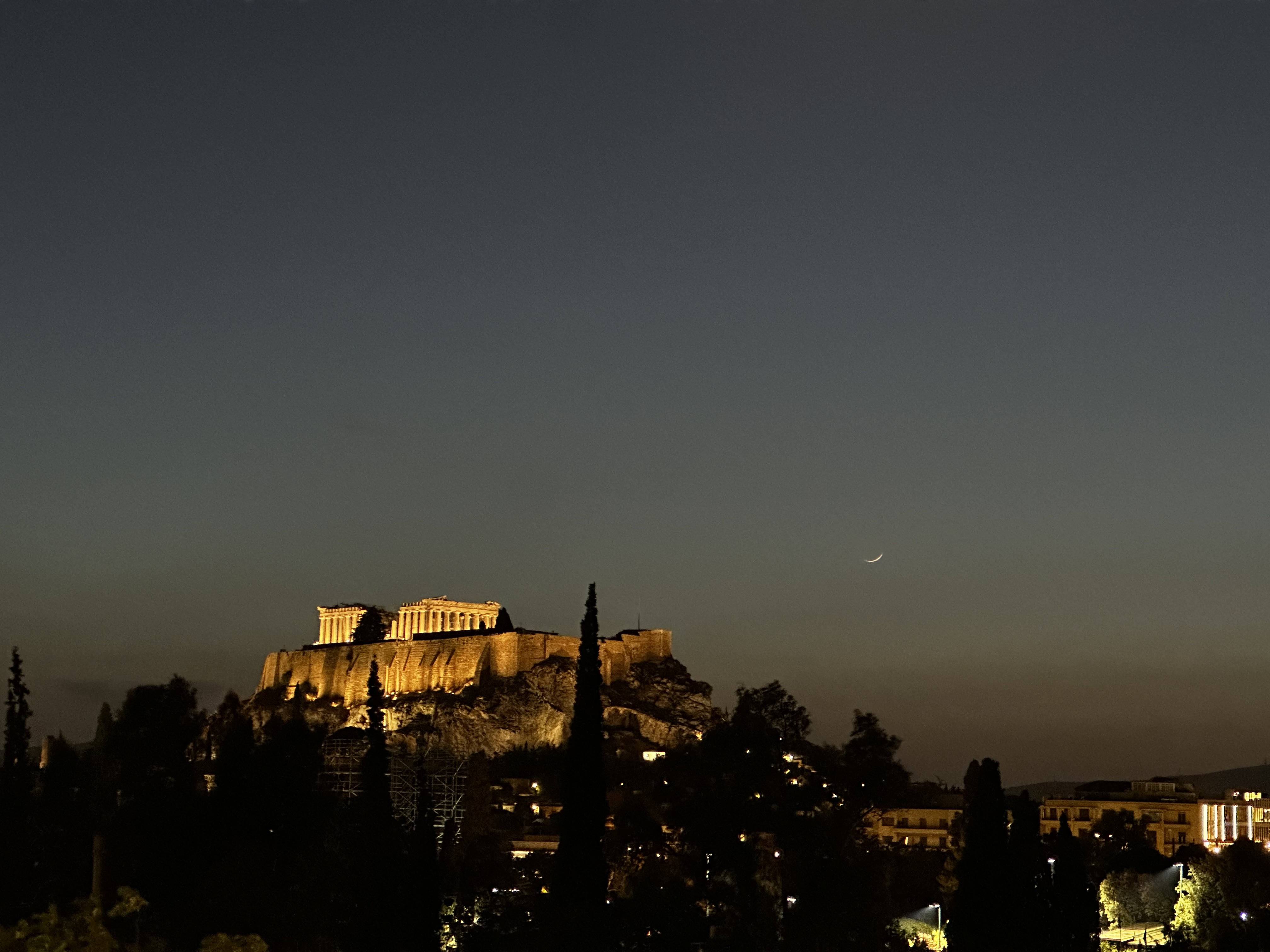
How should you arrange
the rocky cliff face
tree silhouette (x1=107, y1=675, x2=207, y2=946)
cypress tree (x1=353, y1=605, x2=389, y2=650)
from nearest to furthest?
tree silhouette (x1=107, y1=675, x2=207, y2=946), the rocky cliff face, cypress tree (x1=353, y1=605, x2=389, y2=650)

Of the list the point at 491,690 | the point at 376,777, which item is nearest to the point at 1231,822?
the point at 491,690

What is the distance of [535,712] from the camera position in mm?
112688

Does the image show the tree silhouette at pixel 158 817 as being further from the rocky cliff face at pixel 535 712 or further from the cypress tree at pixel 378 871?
the rocky cliff face at pixel 535 712

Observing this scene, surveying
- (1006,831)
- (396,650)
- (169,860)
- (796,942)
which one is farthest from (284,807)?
(396,650)

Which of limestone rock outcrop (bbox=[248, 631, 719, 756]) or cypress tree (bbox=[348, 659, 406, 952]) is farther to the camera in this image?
limestone rock outcrop (bbox=[248, 631, 719, 756])

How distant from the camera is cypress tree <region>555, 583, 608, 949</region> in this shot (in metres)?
38.4

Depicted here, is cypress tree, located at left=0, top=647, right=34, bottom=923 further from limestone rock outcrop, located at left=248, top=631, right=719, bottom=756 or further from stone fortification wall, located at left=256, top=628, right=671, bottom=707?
stone fortification wall, located at left=256, top=628, right=671, bottom=707

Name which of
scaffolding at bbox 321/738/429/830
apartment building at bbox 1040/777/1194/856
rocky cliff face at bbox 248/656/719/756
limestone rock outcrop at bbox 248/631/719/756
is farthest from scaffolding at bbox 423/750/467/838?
rocky cliff face at bbox 248/656/719/756

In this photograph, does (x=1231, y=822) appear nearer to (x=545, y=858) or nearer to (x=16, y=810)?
(x=545, y=858)

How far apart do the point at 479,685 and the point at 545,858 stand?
189 ft

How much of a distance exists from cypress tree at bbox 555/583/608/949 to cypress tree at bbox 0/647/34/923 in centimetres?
1279

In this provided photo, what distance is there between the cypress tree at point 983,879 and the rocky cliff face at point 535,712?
62685 mm

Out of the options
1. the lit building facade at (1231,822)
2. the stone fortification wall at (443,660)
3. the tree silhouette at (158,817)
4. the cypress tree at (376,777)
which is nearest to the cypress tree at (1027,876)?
the cypress tree at (376,777)

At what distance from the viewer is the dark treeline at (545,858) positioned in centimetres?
4000
